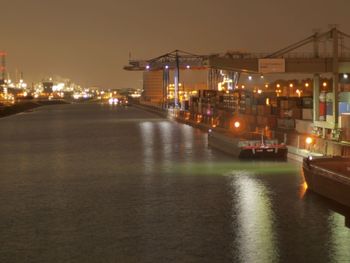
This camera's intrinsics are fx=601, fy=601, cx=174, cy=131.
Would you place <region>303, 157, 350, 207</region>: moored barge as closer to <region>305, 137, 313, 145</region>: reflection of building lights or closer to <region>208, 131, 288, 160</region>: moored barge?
<region>305, 137, 313, 145</region>: reflection of building lights

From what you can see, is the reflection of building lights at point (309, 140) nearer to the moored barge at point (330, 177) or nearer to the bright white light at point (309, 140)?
the bright white light at point (309, 140)

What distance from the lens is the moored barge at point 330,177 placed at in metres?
18.7

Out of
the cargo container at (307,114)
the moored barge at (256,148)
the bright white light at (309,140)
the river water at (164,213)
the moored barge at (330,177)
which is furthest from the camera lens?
the cargo container at (307,114)

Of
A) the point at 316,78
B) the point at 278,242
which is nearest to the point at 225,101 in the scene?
the point at 316,78

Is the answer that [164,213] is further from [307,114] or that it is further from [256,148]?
[307,114]

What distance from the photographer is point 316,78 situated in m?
42.0

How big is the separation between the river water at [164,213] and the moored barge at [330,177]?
40cm

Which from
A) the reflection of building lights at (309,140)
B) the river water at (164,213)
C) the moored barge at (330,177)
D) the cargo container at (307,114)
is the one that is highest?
the cargo container at (307,114)

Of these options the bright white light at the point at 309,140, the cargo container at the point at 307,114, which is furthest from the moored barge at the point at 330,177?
the cargo container at the point at 307,114

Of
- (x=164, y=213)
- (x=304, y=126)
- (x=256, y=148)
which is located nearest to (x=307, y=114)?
(x=304, y=126)

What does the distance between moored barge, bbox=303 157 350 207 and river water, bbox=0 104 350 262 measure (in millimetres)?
397

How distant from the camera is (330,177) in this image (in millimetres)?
19781

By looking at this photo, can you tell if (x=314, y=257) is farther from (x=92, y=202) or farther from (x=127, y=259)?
(x=92, y=202)

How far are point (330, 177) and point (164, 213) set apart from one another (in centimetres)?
580
